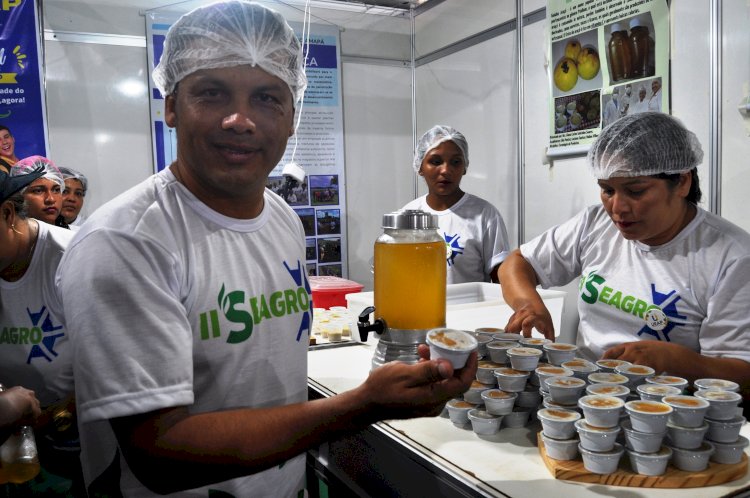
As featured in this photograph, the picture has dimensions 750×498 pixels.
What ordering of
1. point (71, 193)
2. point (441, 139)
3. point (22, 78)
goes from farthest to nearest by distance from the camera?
point (22, 78) < point (71, 193) < point (441, 139)

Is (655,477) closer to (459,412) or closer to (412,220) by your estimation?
(459,412)

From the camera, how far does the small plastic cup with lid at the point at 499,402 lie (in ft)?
4.39

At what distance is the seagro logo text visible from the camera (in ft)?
3.39

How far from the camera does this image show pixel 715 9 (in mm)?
2621

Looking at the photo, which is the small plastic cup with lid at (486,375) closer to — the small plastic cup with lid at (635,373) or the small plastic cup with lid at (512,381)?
the small plastic cup with lid at (512,381)

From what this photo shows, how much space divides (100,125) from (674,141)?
4022 millimetres

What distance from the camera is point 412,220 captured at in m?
Answer: 1.63

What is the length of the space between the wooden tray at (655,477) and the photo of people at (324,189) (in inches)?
161

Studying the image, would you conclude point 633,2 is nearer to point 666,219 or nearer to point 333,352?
point 666,219

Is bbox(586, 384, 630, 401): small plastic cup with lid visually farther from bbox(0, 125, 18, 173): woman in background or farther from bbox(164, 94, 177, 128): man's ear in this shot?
bbox(0, 125, 18, 173): woman in background

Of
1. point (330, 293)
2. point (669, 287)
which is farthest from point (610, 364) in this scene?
point (330, 293)

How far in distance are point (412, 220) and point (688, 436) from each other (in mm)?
848

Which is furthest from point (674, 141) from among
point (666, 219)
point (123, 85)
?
point (123, 85)

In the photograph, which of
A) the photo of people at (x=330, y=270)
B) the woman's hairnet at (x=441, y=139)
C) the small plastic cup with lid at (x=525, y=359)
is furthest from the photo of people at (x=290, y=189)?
the small plastic cup with lid at (x=525, y=359)
